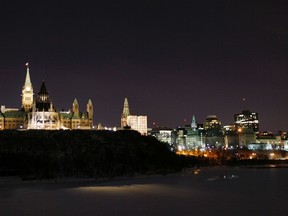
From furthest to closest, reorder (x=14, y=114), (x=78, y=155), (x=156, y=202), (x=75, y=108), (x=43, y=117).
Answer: (x=75, y=108) → (x=14, y=114) → (x=43, y=117) → (x=78, y=155) → (x=156, y=202)

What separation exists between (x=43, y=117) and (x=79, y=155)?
65033mm

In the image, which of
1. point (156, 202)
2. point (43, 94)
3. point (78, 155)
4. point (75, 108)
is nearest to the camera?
point (156, 202)

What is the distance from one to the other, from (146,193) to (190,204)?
14.3m

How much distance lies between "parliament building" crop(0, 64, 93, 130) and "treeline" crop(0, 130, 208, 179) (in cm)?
4615

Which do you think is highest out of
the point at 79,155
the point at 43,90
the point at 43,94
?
the point at 43,90

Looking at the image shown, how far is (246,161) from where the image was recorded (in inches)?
7835

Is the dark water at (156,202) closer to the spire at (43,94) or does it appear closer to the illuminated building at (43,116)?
the illuminated building at (43,116)

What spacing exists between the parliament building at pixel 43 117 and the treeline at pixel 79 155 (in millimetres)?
46151

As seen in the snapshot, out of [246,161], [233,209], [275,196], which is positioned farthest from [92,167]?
[246,161]

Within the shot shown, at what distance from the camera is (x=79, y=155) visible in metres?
114

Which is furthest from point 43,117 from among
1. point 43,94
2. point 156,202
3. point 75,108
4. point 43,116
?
point 156,202

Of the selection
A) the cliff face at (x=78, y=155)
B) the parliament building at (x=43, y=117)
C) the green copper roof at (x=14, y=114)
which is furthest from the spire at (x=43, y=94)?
the cliff face at (x=78, y=155)

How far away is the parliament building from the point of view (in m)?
173

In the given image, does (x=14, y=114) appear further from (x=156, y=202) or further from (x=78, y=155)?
(x=156, y=202)
